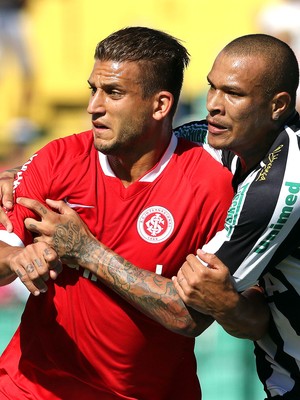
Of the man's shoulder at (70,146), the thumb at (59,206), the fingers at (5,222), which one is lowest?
the fingers at (5,222)

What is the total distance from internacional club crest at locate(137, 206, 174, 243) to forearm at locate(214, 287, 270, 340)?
0.45 m

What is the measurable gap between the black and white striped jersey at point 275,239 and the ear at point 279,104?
69mm

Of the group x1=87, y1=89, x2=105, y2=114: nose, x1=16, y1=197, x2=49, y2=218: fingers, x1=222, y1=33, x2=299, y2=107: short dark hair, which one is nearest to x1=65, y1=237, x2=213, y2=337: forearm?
x1=16, y1=197, x2=49, y2=218: fingers

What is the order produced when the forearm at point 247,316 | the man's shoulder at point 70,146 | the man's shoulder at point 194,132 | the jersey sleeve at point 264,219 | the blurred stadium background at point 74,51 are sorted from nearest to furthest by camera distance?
the jersey sleeve at point 264,219, the forearm at point 247,316, the man's shoulder at point 70,146, the man's shoulder at point 194,132, the blurred stadium background at point 74,51

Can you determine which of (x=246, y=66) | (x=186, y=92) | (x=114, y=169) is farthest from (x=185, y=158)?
(x=186, y=92)

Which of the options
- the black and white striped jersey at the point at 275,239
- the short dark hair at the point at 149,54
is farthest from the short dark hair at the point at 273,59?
the short dark hair at the point at 149,54

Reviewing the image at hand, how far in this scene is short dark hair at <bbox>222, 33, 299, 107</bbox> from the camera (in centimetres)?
405

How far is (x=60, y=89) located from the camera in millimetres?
7898

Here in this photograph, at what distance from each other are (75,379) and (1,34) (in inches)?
160

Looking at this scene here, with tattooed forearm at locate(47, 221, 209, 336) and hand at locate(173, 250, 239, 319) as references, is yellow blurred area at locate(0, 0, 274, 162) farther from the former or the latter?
hand at locate(173, 250, 239, 319)

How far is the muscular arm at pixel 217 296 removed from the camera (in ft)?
12.9

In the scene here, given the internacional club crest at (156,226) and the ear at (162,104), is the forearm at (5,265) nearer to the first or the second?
the internacional club crest at (156,226)

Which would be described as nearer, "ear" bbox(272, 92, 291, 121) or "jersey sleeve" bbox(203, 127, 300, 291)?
"jersey sleeve" bbox(203, 127, 300, 291)

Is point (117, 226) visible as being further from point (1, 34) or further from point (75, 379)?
point (1, 34)
